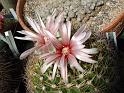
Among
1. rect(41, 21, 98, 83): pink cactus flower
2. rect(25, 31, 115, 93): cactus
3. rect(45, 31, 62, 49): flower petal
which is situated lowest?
rect(25, 31, 115, 93): cactus

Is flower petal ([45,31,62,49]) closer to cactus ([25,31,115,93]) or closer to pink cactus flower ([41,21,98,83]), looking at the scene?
pink cactus flower ([41,21,98,83])

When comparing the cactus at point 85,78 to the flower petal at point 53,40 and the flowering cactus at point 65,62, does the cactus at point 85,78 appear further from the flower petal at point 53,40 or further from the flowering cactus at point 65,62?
the flower petal at point 53,40

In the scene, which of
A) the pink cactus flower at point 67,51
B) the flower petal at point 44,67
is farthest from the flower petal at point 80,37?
the flower petal at point 44,67

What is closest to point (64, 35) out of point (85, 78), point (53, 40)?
point (53, 40)

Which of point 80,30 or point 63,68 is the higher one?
point 80,30

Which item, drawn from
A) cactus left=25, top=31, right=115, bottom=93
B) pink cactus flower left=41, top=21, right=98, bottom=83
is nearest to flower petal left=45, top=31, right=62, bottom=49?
pink cactus flower left=41, top=21, right=98, bottom=83

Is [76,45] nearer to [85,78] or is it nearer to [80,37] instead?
[80,37]

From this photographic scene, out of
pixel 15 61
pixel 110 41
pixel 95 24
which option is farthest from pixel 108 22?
pixel 15 61
